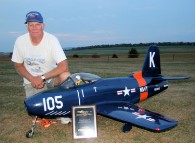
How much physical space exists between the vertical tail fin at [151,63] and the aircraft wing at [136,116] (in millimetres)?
1823

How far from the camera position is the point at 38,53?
6.78 m

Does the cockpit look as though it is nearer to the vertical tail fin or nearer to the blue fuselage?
the blue fuselage

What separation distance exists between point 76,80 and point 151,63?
9.59 feet

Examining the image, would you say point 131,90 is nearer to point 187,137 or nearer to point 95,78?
point 95,78

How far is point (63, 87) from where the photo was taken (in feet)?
22.7

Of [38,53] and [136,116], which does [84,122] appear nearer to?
[136,116]

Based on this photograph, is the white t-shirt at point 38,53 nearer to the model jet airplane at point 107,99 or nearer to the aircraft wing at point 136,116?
the model jet airplane at point 107,99

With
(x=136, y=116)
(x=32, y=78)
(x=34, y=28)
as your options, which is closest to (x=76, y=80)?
(x=32, y=78)

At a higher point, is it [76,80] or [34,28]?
[34,28]

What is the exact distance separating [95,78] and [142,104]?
2.85m

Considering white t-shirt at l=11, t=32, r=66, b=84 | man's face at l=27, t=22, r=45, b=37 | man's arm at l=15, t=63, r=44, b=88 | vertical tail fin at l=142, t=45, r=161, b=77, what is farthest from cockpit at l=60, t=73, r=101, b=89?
vertical tail fin at l=142, t=45, r=161, b=77

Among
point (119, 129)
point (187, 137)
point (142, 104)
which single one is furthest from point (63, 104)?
point (142, 104)

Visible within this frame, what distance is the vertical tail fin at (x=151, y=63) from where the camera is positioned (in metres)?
8.73

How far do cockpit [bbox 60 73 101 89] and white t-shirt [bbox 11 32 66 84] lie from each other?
580 millimetres
